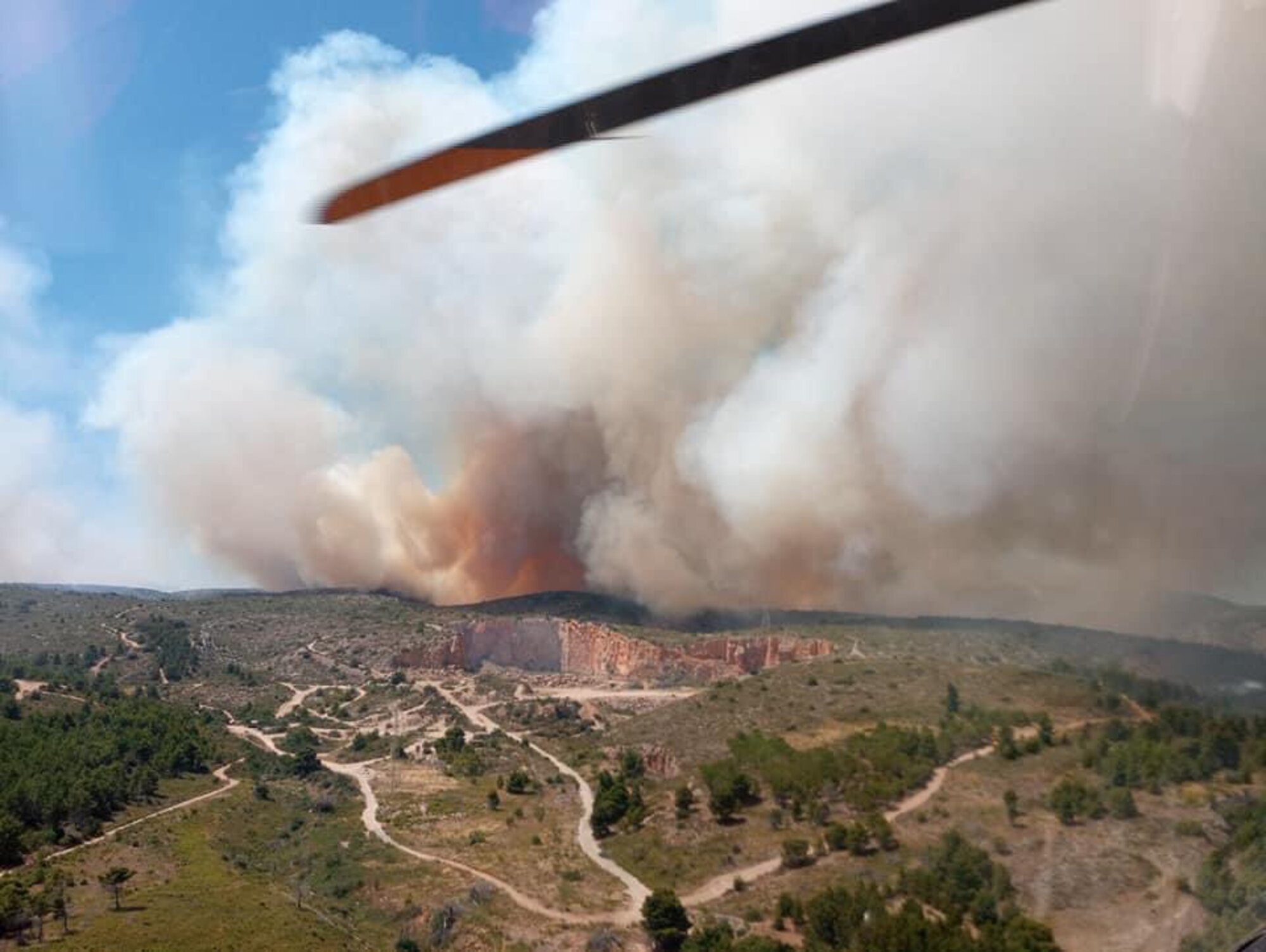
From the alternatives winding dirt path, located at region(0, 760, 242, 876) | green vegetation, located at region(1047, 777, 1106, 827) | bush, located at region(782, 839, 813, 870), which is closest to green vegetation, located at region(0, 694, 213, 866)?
winding dirt path, located at region(0, 760, 242, 876)

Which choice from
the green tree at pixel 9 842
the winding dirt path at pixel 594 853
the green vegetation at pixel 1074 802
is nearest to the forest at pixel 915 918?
the winding dirt path at pixel 594 853


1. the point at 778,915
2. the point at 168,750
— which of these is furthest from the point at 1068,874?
the point at 168,750

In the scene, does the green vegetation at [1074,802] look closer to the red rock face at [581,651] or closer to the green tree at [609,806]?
the green tree at [609,806]

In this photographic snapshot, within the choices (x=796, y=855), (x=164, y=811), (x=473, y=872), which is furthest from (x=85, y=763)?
(x=796, y=855)

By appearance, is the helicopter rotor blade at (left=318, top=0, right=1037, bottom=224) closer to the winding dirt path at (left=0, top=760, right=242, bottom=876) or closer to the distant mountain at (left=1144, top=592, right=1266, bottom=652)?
the distant mountain at (left=1144, top=592, right=1266, bottom=652)

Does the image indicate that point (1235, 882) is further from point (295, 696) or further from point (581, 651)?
point (295, 696)

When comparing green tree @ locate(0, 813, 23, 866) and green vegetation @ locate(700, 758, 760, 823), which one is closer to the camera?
green vegetation @ locate(700, 758, 760, 823)
